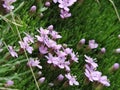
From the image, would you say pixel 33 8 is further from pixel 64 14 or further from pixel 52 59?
pixel 52 59

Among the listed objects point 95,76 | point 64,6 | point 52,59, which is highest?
point 64,6

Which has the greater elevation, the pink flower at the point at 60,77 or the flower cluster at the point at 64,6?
the flower cluster at the point at 64,6

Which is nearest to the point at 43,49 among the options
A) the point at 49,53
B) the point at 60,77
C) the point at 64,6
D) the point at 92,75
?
the point at 49,53

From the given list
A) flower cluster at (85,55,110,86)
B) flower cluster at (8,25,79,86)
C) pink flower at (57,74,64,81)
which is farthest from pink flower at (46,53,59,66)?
flower cluster at (85,55,110,86)

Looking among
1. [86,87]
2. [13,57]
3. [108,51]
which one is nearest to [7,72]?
[13,57]

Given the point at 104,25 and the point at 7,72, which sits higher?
the point at 7,72

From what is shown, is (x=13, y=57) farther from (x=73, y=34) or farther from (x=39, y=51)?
(x=73, y=34)

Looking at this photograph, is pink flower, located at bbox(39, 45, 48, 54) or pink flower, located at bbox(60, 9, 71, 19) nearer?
pink flower, located at bbox(39, 45, 48, 54)

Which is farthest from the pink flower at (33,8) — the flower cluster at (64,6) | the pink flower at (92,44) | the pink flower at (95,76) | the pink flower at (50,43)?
the pink flower at (95,76)

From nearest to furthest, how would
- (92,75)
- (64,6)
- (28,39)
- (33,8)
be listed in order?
(28,39) → (92,75) → (33,8) → (64,6)

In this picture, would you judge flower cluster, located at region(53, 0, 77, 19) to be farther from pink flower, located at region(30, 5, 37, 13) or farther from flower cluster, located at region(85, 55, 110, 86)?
flower cluster, located at region(85, 55, 110, 86)

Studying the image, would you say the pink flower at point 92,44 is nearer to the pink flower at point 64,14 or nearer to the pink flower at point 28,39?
the pink flower at point 64,14
